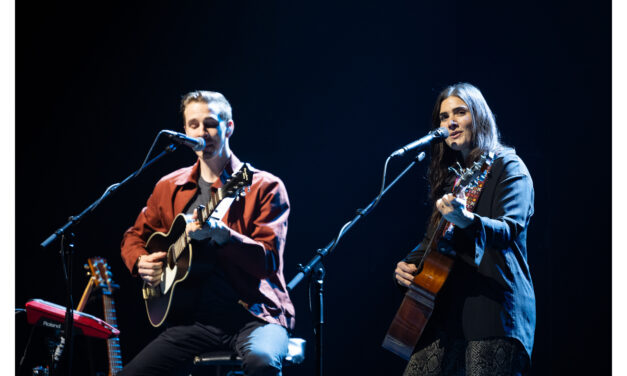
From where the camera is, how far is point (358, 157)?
4699mm

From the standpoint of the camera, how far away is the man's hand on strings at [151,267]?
→ 321 cm

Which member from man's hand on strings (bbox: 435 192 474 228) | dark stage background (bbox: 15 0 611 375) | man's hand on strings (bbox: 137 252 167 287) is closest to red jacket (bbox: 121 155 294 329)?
man's hand on strings (bbox: 137 252 167 287)

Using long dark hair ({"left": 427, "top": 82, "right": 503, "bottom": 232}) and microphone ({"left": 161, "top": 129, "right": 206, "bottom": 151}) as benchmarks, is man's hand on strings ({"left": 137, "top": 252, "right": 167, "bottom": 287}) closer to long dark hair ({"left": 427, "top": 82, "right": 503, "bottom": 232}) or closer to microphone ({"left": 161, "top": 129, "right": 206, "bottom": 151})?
microphone ({"left": 161, "top": 129, "right": 206, "bottom": 151})

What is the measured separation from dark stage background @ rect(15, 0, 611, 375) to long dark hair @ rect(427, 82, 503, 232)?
147 centimetres

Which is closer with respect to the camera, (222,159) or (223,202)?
(223,202)

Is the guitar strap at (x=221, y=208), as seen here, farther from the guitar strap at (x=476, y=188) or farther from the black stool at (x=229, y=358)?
the guitar strap at (x=476, y=188)

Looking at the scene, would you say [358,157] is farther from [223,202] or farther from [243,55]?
[223,202]

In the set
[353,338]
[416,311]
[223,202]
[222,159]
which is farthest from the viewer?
[353,338]

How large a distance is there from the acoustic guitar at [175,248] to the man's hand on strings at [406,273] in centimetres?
83

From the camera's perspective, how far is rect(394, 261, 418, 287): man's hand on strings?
8.80 feet

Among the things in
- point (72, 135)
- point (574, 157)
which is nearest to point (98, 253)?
point (72, 135)

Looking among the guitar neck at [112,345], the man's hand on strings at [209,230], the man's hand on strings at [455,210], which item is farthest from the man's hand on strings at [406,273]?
the guitar neck at [112,345]

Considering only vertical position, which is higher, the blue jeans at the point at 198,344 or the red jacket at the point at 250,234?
the red jacket at the point at 250,234

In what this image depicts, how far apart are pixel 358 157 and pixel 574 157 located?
5.17 ft
